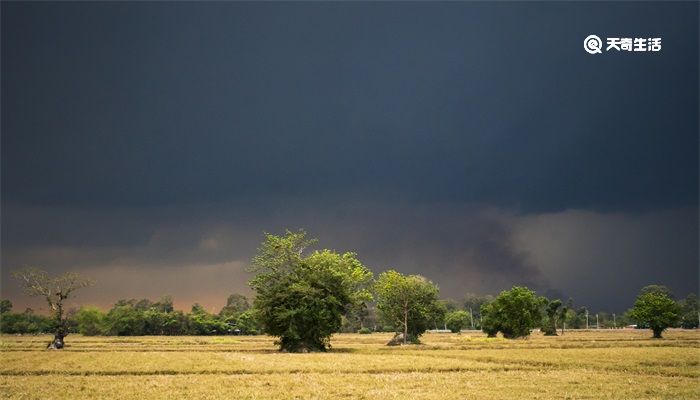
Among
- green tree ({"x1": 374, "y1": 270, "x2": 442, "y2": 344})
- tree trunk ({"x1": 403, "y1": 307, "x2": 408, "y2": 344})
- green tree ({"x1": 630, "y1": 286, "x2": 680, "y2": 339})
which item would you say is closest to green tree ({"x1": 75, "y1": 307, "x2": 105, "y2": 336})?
green tree ({"x1": 374, "y1": 270, "x2": 442, "y2": 344})

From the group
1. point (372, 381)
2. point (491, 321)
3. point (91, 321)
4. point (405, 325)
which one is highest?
point (372, 381)

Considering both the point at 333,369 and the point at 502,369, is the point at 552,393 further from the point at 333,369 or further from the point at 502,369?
the point at 333,369

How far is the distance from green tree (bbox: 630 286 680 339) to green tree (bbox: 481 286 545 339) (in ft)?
60.3

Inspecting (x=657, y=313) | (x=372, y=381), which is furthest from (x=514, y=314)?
(x=372, y=381)

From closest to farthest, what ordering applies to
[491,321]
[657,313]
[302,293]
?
1. [302,293]
2. [657,313]
3. [491,321]

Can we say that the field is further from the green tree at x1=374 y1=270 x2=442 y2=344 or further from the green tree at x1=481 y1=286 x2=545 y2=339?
the green tree at x1=481 y1=286 x2=545 y2=339

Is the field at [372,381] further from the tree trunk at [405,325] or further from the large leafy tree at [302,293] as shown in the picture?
the tree trunk at [405,325]

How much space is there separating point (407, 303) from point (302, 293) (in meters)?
31.2

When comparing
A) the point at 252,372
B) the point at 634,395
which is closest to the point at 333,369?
the point at 252,372

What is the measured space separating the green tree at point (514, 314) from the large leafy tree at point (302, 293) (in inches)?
1779

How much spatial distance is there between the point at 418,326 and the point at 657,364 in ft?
195

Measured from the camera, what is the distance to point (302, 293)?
2827 inches

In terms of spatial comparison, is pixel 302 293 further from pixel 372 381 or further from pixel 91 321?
pixel 91 321

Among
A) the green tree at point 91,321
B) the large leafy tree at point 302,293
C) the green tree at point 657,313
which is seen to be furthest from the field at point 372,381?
the green tree at point 91,321
